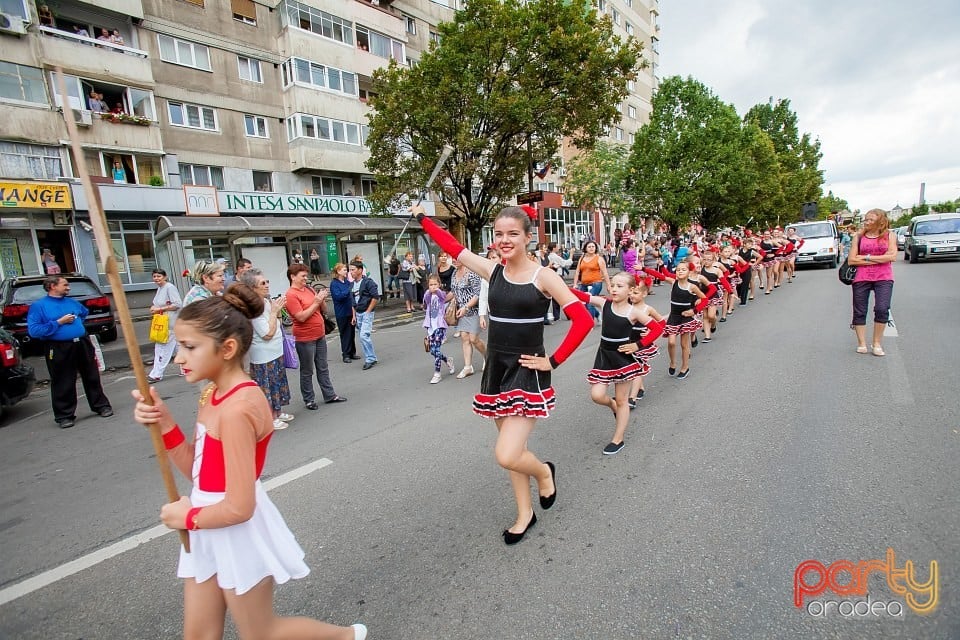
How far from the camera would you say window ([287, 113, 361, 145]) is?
22.5 metres

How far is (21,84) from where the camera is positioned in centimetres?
1627

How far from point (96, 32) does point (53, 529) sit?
22.2m

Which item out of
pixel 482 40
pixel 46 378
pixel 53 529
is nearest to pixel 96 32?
pixel 482 40

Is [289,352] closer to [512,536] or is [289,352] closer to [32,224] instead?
[512,536]

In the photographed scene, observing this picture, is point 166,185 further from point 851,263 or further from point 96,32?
point 851,263

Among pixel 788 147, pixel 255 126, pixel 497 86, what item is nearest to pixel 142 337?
pixel 497 86

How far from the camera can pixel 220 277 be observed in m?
5.18

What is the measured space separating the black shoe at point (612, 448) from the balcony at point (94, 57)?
70.9ft

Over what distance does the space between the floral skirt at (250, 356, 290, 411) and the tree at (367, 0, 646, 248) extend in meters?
11.4

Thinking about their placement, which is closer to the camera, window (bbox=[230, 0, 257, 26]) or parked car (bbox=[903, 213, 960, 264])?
parked car (bbox=[903, 213, 960, 264])

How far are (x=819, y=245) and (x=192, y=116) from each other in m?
26.4

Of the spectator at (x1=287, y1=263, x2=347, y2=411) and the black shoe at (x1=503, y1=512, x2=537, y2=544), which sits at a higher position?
the spectator at (x1=287, y1=263, x2=347, y2=411)

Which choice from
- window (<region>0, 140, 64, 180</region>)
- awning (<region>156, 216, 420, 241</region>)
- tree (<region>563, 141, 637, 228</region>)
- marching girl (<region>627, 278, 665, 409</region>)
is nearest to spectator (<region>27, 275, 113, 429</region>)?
marching girl (<region>627, 278, 665, 409</region>)

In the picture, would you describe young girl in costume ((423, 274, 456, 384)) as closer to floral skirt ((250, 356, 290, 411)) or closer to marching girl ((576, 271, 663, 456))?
floral skirt ((250, 356, 290, 411))
